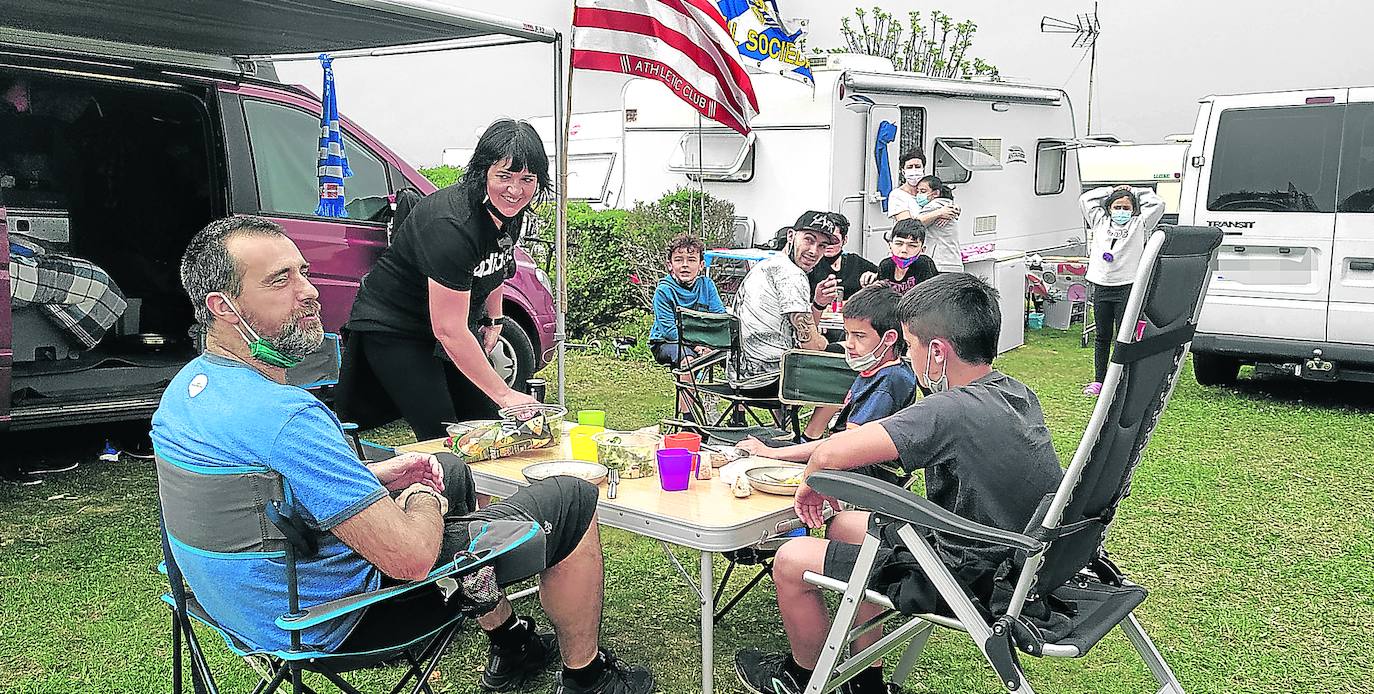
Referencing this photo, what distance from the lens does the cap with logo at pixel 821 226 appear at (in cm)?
541

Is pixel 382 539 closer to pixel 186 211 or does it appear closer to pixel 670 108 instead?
pixel 186 211

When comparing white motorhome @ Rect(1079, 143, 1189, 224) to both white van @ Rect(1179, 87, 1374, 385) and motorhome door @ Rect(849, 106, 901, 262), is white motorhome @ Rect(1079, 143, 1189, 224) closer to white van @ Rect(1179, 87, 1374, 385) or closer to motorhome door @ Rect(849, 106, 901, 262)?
motorhome door @ Rect(849, 106, 901, 262)

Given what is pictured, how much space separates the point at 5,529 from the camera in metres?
4.34

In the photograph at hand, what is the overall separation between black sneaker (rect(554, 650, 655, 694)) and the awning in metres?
2.50

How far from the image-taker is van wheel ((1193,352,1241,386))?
7250 mm

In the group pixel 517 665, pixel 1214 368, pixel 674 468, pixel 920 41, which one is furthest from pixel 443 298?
pixel 920 41

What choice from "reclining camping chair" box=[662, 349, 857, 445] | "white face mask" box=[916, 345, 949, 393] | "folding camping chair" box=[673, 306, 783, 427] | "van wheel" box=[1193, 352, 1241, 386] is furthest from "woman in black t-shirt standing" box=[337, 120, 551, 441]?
"van wheel" box=[1193, 352, 1241, 386]

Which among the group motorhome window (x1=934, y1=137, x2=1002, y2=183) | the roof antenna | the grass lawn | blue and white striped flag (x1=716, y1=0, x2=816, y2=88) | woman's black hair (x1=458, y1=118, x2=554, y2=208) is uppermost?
the roof antenna

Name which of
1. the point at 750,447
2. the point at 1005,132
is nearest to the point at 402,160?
the point at 750,447

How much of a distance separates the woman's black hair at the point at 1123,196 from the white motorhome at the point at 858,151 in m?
1.48

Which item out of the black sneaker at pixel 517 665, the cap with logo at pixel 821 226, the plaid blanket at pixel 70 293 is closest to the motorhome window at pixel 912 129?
the cap with logo at pixel 821 226

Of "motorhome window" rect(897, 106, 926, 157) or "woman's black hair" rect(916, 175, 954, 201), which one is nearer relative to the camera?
"woman's black hair" rect(916, 175, 954, 201)

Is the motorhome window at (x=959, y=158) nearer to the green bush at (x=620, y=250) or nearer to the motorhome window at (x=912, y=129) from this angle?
the motorhome window at (x=912, y=129)

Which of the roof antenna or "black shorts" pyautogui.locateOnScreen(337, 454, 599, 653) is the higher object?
the roof antenna
